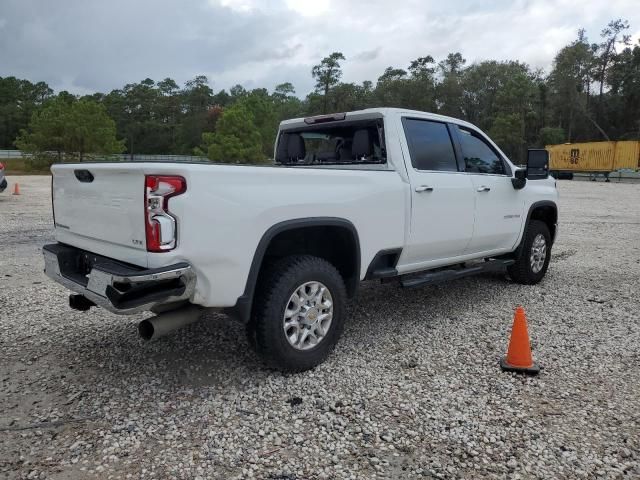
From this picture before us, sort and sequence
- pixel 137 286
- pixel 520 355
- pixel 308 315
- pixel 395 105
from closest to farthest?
pixel 137 286, pixel 308 315, pixel 520 355, pixel 395 105

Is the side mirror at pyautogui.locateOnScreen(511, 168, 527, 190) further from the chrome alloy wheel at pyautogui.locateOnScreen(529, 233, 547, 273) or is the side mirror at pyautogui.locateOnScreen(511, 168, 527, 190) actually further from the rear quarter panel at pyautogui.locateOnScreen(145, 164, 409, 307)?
the rear quarter panel at pyautogui.locateOnScreen(145, 164, 409, 307)

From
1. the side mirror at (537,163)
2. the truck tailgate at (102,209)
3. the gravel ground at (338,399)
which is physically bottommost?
the gravel ground at (338,399)

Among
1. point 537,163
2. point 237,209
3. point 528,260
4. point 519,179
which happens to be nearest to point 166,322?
point 237,209

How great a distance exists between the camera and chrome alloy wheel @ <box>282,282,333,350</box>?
11.7 feet

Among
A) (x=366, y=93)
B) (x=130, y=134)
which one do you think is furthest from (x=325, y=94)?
→ (x=130, y=134)

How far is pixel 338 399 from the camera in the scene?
333cm

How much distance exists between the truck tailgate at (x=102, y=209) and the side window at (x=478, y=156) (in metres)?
3.34

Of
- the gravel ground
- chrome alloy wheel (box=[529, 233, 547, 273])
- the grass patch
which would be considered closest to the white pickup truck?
the gravel ground

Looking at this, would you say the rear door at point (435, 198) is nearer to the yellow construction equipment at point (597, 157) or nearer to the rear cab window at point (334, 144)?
the rear cab window at point (334, 144)

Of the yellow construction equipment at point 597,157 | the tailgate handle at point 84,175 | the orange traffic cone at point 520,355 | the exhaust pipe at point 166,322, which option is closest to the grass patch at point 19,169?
the tailgate handle at point 84,175

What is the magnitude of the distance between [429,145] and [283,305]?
224 centimetres

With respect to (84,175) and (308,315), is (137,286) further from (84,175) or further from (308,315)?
(308,315)

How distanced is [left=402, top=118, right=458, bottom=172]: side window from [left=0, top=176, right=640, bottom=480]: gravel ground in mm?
1519

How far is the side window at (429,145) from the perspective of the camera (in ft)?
14.9
